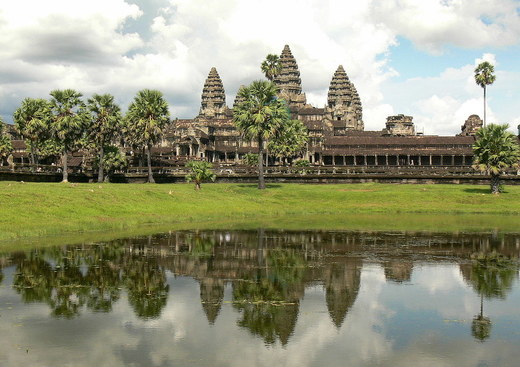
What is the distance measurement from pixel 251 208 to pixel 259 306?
38749 mm

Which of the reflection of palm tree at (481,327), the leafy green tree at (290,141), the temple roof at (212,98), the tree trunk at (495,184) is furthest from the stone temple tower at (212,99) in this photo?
the reflection of palm tree at (481,327)

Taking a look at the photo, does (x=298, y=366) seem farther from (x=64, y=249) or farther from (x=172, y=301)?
(x=64, y=249)

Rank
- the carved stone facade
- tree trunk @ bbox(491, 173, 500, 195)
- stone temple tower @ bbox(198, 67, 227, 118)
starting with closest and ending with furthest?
tree trunk @ bbox(491, 173, 500, 195) < the carved stone facade < stone temple tower @ bbox(198, 67, 227, 118)

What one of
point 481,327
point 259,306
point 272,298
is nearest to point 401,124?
point 272,298

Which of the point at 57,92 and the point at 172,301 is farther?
the point at 57,92

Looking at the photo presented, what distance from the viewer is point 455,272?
23172 millimetres

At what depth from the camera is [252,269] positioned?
23469 millimetres

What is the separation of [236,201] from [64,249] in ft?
106

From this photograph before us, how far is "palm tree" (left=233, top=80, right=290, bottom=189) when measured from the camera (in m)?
69.7

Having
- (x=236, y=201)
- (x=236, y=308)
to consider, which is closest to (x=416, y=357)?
(x=236, y=308)

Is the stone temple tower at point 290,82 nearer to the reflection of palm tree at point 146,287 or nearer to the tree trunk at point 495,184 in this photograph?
the tree trunk at point 495,184

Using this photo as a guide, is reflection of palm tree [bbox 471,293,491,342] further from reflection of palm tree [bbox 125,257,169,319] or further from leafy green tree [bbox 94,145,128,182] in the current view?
leafy green tree [bbox 94,145,128,182]

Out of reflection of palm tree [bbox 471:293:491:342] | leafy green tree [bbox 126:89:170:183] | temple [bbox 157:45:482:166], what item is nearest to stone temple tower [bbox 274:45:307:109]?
temple [bbox 157:45:482:166]

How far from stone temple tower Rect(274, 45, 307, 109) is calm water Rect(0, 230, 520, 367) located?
144 m
